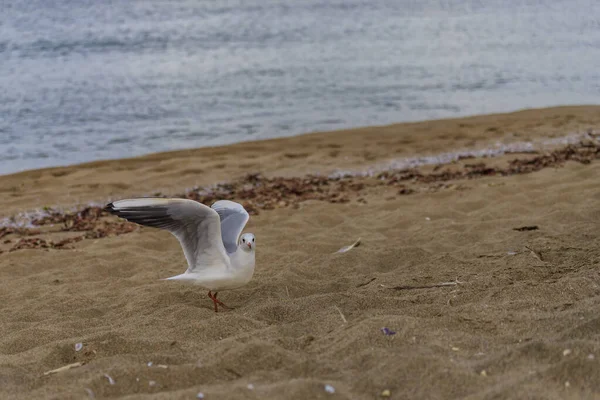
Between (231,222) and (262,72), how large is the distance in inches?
610

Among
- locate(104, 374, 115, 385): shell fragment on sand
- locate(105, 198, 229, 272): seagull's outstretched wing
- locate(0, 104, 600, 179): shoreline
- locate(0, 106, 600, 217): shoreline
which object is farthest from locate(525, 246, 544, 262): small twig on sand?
locate(0, 104, 600, 179): shoreline

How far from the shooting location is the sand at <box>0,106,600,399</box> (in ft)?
10.5

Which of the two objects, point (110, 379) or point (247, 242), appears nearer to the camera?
point (110, 379)

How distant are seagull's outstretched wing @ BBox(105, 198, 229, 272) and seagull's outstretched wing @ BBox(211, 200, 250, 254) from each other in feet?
0.67

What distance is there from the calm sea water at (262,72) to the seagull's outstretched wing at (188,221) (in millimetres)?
8363

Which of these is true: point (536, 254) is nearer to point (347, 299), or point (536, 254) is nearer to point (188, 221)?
point (347, 299)

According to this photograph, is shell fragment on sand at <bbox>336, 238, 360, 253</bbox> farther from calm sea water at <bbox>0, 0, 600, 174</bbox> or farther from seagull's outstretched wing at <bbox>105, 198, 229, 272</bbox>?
calm sea water at <bbox>0, 0, 600, 174</bbox>

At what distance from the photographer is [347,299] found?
15.0 feet

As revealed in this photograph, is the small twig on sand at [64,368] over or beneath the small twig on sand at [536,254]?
over

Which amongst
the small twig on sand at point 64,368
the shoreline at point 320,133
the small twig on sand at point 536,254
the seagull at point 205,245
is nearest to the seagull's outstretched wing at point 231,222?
the seagull at point 205,245

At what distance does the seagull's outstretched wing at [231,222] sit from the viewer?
502cm

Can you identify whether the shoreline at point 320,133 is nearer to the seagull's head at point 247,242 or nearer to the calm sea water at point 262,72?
the calm sea water at point 262,72

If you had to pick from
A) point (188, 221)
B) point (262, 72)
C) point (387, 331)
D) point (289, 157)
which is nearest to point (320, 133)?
point (289, 157)

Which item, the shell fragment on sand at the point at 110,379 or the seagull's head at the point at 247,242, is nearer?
the shell fragment on sand at the point at 110,379
